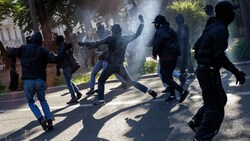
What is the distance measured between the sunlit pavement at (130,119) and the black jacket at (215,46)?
1169 mm

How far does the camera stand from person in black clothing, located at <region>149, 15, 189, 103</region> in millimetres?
7137

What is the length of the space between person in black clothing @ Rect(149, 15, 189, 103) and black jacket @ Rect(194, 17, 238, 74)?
2.69 metres

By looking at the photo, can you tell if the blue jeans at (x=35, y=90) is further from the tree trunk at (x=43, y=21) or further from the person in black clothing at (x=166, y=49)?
the tree trunk at (x=43, y=21)

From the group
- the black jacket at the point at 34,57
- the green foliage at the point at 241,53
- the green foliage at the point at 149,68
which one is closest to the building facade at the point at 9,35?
the green foliage at the point at 149,68

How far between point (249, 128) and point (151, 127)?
1533mm

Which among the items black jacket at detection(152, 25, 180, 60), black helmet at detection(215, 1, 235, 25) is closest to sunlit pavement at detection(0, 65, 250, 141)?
black jacket at detection(152, 25, 180, 60)

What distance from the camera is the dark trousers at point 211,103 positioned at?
4324 millimetres

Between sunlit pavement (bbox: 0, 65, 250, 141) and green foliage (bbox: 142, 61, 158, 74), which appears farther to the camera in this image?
green foliage (bbox: 142, 61, 158, 74)

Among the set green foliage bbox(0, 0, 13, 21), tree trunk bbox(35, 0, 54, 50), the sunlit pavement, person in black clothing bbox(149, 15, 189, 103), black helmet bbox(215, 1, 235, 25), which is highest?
green foliage bbox(0, 0, 13, 21)

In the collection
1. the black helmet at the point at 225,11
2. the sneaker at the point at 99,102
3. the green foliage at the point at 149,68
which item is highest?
the black helmet at the point at 225,11

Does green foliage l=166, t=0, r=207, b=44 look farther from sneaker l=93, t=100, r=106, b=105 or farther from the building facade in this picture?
the building facade

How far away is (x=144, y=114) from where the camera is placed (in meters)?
6.96

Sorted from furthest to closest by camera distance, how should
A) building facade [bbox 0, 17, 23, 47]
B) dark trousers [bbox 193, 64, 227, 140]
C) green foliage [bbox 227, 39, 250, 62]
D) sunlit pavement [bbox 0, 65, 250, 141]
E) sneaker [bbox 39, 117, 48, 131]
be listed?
building facade [bbox 0, 17, 23, 47] → green foliage [bbox 227, 39, 250, 62] → sneaker [bbox 39, 117, 48, 131] → sunlit pavement [bbox 0, 65, 250, 141] → dark trousers [bbox 193, 64, 227, 140]

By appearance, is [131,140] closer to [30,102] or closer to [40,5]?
[30,102]
